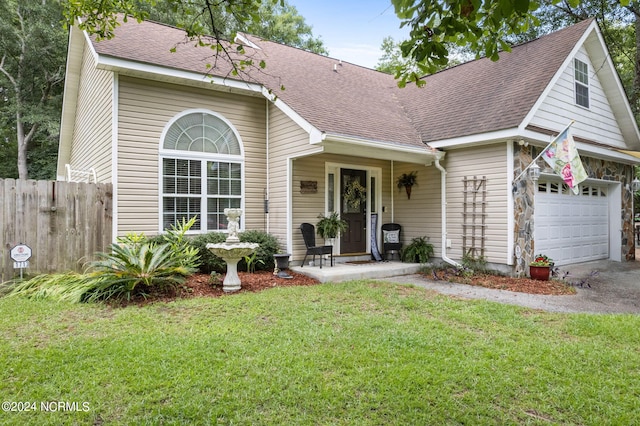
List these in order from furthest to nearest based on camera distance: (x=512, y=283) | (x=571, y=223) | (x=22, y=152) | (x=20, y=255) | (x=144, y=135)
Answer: (x=22, y=152) < (x=571, y=223) < (x=144, y=135) < (x=512, y=283) < (x=20, y=255)

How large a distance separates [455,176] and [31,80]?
787 inches

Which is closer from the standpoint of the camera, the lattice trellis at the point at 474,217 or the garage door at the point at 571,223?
the lattice trellis at the point at 474,217

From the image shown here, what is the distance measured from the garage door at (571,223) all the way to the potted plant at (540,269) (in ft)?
2.77

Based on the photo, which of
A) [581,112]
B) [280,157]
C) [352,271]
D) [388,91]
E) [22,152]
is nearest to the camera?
[352,271]

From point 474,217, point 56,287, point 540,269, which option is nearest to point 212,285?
point 56,287

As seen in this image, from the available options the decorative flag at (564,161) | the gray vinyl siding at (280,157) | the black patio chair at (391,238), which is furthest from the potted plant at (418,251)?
the decorative flag at (564,161)

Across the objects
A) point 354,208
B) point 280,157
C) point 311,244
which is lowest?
point 311,244

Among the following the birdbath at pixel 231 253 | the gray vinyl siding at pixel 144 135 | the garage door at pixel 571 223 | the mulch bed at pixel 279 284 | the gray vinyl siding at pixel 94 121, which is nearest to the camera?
the mulch bed at pixel 279 284

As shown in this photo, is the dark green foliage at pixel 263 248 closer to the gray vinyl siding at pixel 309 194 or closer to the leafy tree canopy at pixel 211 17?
the gray vinyl siding at pixel 309 194

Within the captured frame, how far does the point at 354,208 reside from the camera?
9508mm

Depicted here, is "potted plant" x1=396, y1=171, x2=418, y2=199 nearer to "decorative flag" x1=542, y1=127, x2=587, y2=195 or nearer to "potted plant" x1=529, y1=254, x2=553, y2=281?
"decorative flag" x1=542, y1=127, x2=587, y2=195

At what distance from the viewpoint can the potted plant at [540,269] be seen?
23.9ft

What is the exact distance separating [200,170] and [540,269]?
693 cm

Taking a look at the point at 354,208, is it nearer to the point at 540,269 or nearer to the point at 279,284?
the point at 279,284
